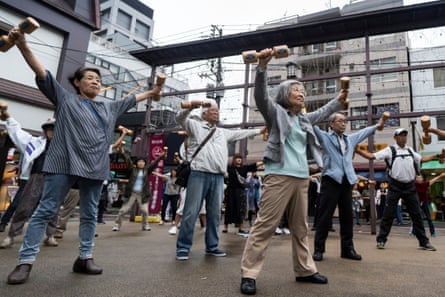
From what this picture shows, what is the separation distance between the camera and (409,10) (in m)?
7.58

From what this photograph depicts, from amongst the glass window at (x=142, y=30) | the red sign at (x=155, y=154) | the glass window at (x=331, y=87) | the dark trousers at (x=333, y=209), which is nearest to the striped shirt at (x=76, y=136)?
the dark trousers at (x=333, y=209)

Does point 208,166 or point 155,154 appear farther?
point 155,154

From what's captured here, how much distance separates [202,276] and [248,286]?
0.56 meters

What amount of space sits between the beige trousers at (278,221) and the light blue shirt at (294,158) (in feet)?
0.17

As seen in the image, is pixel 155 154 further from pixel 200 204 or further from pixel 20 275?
pixel 20 275

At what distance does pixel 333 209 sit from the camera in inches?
144

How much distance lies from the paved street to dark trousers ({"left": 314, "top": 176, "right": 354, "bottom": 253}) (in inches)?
9.6

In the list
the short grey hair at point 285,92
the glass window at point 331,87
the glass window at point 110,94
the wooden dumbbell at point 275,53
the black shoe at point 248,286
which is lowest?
the black shoe at point 248,286

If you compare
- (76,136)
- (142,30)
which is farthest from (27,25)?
(142,30)

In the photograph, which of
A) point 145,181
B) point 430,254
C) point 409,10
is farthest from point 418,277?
point 409,10

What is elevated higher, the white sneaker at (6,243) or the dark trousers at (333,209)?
the dark trousers at (333,209)

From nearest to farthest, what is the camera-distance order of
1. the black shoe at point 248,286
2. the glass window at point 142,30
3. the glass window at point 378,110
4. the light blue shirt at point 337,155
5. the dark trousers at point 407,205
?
the black shoe at point 248,286 → the light blue shirt at point 337,155 → the dark trousers at point 407,205 → the glass window at point 378,110 → the glass window at point 142,30

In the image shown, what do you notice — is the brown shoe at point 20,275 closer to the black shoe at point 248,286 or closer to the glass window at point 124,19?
the black shoe at point 248,286

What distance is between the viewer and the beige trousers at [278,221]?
2285mm
